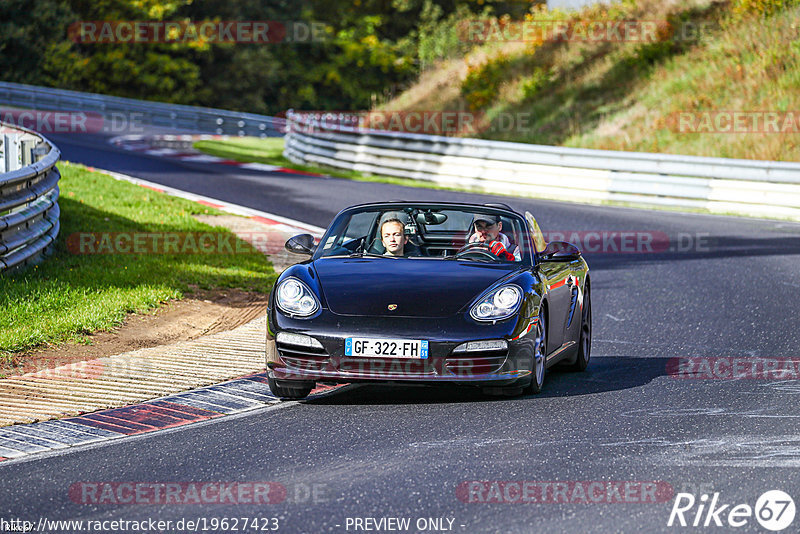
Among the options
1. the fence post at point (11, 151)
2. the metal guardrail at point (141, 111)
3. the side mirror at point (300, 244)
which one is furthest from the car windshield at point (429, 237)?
the metal guardrail at point (141, 111)

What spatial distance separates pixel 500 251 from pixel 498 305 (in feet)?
3.35

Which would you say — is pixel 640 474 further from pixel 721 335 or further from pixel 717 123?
pixel 717 123

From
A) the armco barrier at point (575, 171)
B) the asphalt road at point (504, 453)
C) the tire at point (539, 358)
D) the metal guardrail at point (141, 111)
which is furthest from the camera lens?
the metal guardrail at point (141, 111)

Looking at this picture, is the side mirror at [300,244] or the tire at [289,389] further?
the side mirror at [300,244]

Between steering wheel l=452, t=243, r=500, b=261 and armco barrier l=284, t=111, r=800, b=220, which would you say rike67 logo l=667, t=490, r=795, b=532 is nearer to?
steering wheel l=452, t=243, r=500, b=261

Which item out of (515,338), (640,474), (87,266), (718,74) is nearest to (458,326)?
(515,338)

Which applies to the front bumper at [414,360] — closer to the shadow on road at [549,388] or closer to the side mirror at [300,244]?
the shadow on road at [549,388]

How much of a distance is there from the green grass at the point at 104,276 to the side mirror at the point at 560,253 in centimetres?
384

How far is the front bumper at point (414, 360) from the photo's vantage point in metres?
7.13

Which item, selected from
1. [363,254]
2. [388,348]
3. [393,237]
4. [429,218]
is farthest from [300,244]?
[388,348]

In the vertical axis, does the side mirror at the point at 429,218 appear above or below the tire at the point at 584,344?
above

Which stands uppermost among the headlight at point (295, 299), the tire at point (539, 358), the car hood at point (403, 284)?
the car hood at point (403, 284)

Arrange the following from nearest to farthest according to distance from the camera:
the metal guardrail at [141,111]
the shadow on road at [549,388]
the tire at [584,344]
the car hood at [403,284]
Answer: the car hood at [403,284], the shadow on road at [549,388], the tire at [584,344], the metal guardrail at [141,111]

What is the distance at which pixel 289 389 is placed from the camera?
7637mm
